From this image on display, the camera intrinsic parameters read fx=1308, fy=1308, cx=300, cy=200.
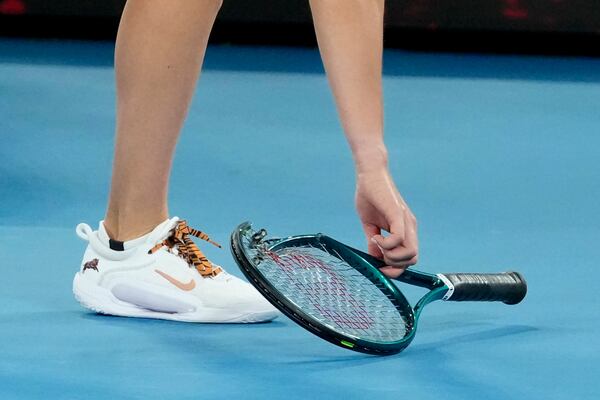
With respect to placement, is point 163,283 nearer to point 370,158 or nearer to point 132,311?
point 132,311

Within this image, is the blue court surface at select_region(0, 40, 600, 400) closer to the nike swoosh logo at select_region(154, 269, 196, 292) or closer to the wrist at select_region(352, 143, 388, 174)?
the nike swoosh logo at select_region(154, 269, 196, 292)

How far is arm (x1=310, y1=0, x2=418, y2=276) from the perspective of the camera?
4.57ft

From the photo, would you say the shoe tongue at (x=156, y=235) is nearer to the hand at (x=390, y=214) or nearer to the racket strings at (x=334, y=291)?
the racket strings at (x=334, y=291)

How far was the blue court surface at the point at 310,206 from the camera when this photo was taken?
142 centimetres

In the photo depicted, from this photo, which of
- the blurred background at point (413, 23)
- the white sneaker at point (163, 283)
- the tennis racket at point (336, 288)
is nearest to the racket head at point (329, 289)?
the tennis racket at point (336, 288)

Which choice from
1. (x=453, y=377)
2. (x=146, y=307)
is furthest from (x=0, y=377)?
(x=453, y=377)

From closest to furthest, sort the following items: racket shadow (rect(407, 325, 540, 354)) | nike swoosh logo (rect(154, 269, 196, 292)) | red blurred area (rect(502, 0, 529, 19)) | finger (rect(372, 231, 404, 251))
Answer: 1. finger (rect(372, 231, 404, 251))
2. racket shadow (rect(407, 325, 540, 354))
3. nike swoosh logo (rect(154, 269, 196, 292))
4. red blurred area (rect(502, 0, 529, 19))

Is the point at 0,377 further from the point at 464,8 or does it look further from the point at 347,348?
the point at 464,8

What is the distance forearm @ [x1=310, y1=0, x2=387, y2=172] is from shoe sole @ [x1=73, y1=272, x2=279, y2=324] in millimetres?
310

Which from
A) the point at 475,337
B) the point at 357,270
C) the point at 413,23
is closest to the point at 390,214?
the point at 357,270

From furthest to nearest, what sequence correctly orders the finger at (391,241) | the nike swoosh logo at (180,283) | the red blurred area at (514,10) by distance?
1. the red blurred area at (514,10)
2. the nike swoosh logo at (180,283)
3. the finger at (391,241)

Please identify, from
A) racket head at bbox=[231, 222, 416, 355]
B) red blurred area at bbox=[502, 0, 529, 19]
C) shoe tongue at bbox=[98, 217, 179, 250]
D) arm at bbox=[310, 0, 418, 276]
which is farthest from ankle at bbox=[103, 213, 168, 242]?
red blurred area at bbox=[502, 0, 529, 19]

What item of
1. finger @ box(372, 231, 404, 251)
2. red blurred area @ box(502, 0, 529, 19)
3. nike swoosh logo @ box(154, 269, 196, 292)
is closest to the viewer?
finger @ box(372, 231, 404, 251)

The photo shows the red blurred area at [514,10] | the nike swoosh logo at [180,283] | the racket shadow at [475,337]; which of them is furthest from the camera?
the red blurred area at [514,10]
